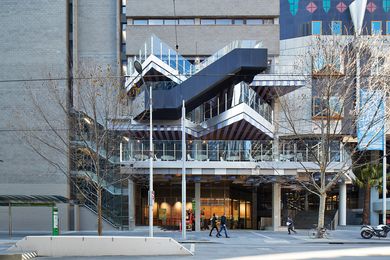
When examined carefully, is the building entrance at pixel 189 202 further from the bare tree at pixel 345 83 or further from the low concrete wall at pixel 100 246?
the low concrete wall at pixel 100 246

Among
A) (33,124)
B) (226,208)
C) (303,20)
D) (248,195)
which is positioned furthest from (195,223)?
(303,20)

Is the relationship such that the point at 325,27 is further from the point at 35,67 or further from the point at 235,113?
the point at 35,67

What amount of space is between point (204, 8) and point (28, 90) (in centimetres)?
1620

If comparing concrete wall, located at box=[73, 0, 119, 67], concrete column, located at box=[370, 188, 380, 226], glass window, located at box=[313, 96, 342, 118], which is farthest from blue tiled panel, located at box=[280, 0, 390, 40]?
concrete wall, located at box=[73, 0, 119, 67]

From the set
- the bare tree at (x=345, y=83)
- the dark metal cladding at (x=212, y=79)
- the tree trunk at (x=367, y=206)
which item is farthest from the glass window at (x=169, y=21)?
the tree trunk at (x=367, y=206)

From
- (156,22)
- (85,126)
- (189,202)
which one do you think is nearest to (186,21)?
(156,22)

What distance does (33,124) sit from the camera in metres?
36.8

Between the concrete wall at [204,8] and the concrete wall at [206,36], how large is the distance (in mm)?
1112

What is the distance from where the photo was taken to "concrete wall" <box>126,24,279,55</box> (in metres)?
38.9

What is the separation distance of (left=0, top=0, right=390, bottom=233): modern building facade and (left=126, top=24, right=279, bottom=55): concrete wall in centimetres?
9

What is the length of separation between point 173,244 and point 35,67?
2438cm

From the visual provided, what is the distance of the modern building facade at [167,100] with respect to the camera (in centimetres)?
3203

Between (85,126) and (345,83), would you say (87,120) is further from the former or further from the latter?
(345,83)

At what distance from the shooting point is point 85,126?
104 feet
